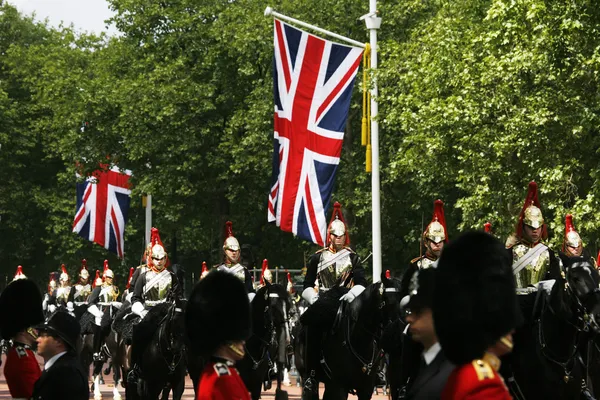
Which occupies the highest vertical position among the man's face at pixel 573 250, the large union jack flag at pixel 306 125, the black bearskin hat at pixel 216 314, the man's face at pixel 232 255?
the large union jack flag at pixel 306 125

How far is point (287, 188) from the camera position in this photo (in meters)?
20.1

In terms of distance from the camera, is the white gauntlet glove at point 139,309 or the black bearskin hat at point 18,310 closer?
the black bearskin hat at point 18,310

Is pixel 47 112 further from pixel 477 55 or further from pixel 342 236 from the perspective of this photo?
pixel 342 236

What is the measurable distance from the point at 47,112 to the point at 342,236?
45.9m

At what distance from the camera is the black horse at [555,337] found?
12.3 metres

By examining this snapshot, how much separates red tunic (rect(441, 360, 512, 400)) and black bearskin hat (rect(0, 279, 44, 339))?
5921mm

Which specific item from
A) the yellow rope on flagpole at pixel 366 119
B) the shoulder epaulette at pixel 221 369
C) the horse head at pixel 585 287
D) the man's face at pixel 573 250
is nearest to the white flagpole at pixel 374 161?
the yellow rope on flagpole at pixel 366 119

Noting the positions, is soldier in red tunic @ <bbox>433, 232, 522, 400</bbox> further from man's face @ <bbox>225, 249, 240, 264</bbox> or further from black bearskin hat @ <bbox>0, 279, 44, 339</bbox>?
man's face @ <bbox>225, 249, 240, 264</bbox>

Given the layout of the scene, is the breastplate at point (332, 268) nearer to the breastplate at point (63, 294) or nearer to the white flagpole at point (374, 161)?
the white flagpole at point (374, 161)

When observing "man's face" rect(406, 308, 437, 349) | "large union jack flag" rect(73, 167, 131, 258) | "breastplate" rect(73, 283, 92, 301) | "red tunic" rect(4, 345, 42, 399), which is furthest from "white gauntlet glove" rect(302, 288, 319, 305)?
"large union jack flag" rect(73, 167, 131, 258)

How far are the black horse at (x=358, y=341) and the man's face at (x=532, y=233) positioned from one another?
179 centimetres

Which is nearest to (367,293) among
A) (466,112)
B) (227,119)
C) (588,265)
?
(588,265)

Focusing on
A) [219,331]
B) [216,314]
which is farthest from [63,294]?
[219,331]

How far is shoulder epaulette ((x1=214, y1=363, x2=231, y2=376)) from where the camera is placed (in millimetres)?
6869
